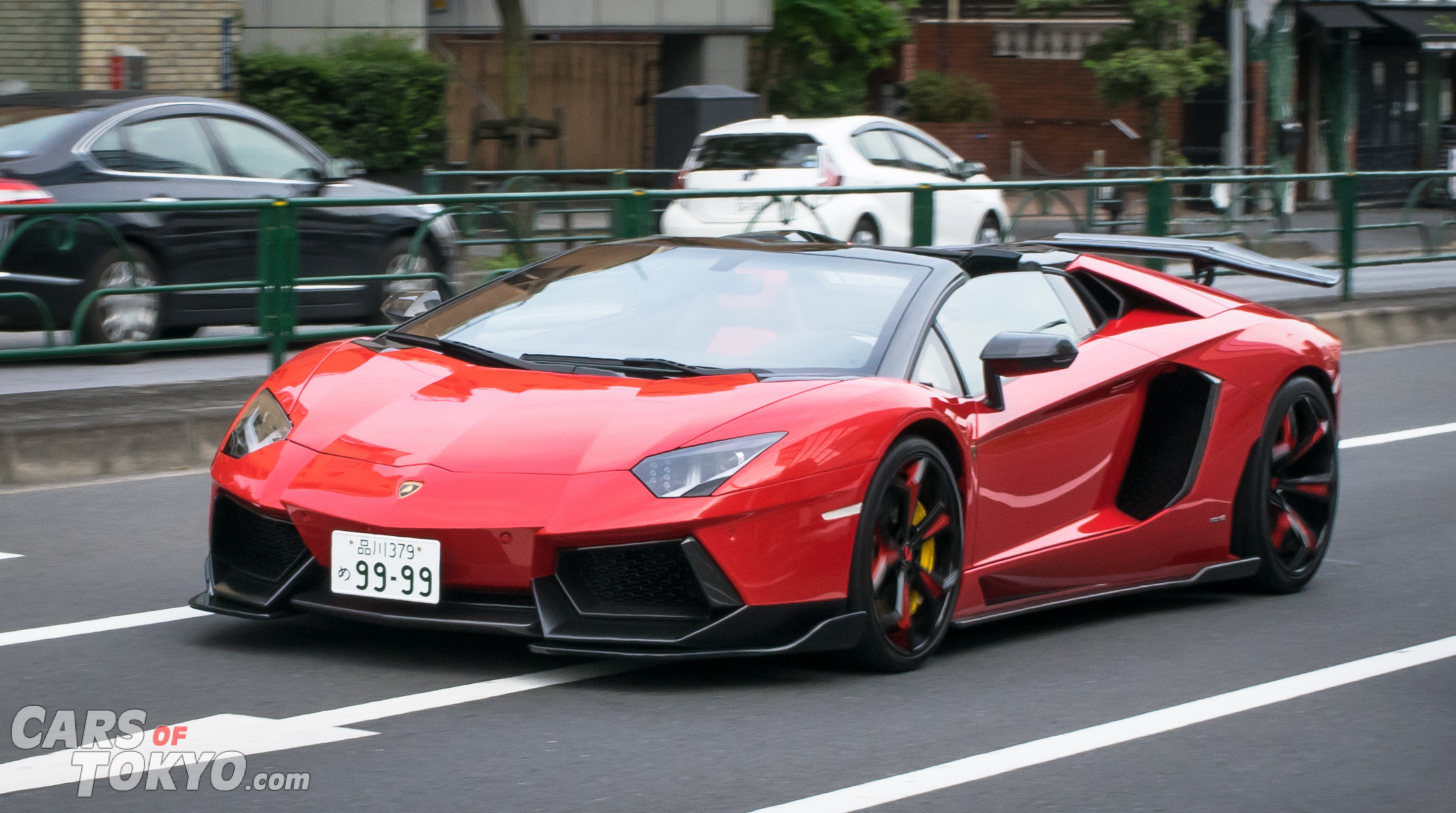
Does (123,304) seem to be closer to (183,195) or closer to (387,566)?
(183,195)

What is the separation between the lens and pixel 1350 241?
15.6m

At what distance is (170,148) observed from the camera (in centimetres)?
1173

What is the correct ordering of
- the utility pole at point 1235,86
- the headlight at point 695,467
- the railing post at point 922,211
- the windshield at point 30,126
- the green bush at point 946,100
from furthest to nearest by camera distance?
the green bush at point 946,100 < the utility pole at point 1235,86 < the railing post at point 922,211 < the windshield at point 30,126 < the headlight at point 695,467

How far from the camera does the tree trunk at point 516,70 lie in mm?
23875

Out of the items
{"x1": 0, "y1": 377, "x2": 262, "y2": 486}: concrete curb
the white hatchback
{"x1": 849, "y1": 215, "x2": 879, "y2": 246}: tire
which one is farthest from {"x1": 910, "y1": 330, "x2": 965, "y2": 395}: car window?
the white hatchback

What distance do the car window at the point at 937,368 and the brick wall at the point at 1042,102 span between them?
35.0 m

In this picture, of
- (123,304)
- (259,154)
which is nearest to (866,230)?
(259,154)

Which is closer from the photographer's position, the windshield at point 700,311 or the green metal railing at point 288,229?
the windshield at point 700,311

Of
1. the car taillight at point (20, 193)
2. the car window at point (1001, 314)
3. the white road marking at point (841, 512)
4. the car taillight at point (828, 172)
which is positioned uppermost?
the car taillight at point (828, 172)

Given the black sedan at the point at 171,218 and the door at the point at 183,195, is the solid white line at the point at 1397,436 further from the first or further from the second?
the door at the point at 183,195

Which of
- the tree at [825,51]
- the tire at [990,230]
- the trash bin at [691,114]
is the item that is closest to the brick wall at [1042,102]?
the tree at [825,51]

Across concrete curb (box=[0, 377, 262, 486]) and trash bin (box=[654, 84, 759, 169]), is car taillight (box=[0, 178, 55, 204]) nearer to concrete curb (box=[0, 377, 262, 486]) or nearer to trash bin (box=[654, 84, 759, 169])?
concrete curb (box=[0, 377, 262, 486])

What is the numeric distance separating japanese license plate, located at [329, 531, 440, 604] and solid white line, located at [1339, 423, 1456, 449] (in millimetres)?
6633

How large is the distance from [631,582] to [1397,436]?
274 inches
